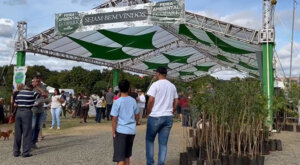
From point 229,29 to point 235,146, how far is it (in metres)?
6.93

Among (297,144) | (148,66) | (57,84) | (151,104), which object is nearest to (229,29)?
(297,144)

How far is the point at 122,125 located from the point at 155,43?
A: 14.1m

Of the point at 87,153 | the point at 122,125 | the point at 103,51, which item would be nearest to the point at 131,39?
the point at 103,51

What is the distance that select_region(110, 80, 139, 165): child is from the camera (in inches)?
175

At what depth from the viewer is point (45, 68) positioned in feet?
254

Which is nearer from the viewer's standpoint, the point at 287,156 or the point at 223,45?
the point at 287,156

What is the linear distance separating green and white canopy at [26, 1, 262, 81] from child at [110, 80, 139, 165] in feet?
23.9

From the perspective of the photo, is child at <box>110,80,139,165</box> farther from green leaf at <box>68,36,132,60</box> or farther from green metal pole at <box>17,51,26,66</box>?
green metal pole at <box>17,51,26,66</box>

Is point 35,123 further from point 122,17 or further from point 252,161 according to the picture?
point 122,17

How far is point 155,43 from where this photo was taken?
1834 cm

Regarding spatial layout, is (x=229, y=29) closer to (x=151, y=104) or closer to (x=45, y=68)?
(x=151, y=104)

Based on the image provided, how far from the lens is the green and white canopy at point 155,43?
12244 mm

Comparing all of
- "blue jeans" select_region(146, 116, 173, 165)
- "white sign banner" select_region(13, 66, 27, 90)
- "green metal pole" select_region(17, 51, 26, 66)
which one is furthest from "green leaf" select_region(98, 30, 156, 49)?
"blue jeans" select_region(146, 116, 173, 165)

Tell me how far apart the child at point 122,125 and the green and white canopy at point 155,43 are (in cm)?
729
